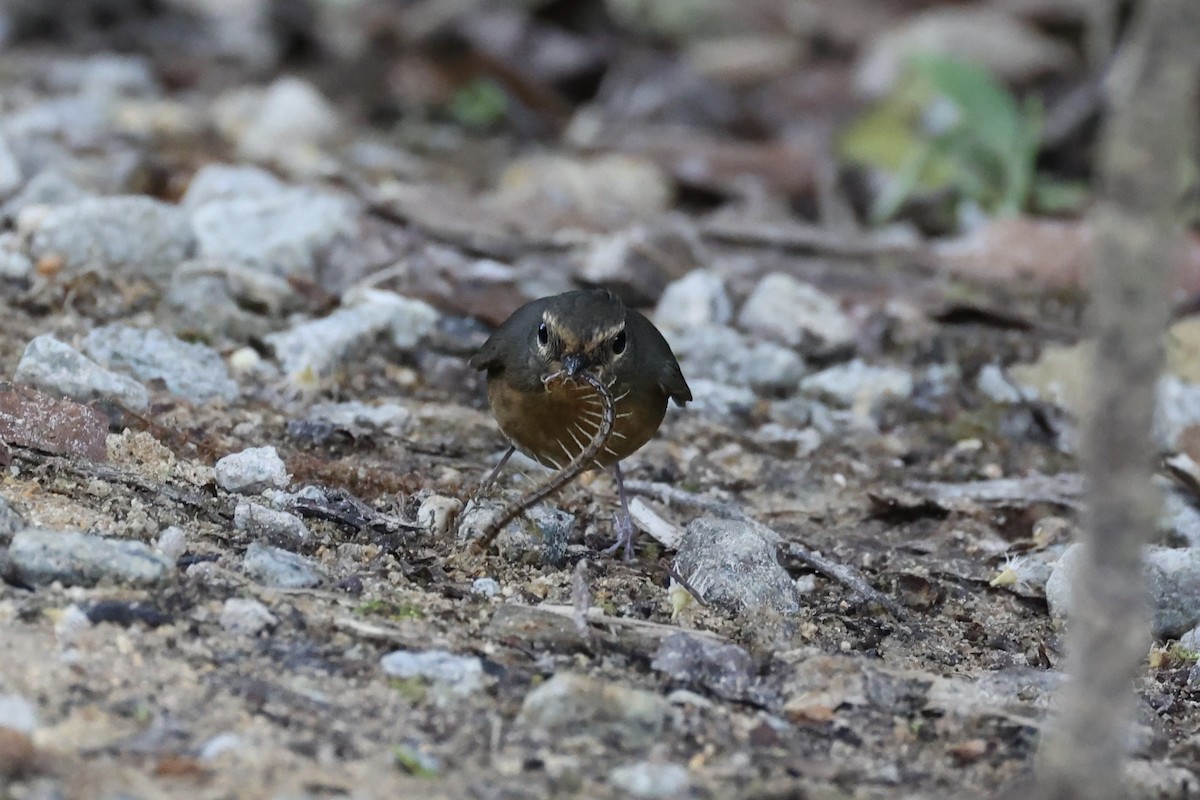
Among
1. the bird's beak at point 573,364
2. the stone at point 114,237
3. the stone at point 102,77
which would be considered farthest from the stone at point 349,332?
the stone at point 102,77

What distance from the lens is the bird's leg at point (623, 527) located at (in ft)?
14.6

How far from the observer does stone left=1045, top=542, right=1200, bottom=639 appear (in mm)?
4277

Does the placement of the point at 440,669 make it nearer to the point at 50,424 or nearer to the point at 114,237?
the point at 50,424

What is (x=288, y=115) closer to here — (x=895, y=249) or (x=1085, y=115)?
(x=895, y=249)

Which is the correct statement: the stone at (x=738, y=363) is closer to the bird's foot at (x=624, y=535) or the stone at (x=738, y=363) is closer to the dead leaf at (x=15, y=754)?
the bird's foot at (x=624, y=535)

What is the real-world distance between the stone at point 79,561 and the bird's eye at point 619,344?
187cm

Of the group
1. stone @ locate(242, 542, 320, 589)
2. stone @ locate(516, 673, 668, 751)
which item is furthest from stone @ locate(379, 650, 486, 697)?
stone @ locate(242, 542, 320, 589)

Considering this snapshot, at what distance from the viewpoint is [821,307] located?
7.04m

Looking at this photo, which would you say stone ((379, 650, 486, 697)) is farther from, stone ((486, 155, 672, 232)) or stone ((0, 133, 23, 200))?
stone ((486, 155, 672, 232))

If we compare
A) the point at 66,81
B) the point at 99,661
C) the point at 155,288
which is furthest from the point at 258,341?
the point at 66,81

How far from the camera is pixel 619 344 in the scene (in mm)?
4953

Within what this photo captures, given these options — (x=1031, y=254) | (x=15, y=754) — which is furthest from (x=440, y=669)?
(x=1031, y=254)

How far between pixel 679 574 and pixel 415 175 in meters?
5.30

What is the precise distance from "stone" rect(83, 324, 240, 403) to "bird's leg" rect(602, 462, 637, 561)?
1.40 metres
